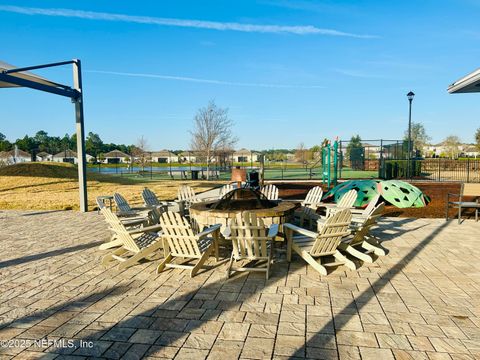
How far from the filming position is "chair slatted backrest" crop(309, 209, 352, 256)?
514cm

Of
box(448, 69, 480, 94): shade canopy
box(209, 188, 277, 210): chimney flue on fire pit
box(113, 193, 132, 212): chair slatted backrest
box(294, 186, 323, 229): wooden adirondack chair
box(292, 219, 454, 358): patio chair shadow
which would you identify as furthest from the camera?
box(448, 69, 480, 94): shade canopy

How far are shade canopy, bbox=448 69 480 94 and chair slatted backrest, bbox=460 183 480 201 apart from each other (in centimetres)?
328

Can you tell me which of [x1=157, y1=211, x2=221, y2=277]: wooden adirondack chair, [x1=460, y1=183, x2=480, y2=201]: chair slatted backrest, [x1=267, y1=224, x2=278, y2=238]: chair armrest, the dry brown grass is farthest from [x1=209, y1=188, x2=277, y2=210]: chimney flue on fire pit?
the dry brown grass

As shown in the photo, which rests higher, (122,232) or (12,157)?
(12,157)

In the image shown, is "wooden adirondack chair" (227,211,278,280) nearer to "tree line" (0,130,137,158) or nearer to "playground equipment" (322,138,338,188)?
"playground equipment" (322,138,338,188)

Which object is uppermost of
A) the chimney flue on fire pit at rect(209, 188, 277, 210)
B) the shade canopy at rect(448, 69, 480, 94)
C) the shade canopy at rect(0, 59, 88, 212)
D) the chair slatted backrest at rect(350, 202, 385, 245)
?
the shade canopy at rect(448, 69, 480, 94)

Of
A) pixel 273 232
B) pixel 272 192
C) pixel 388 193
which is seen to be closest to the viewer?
pixel 273 232

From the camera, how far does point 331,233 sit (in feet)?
17.2

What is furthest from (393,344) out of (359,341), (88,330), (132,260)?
(132,260)

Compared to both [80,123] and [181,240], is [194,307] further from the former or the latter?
[80,123]

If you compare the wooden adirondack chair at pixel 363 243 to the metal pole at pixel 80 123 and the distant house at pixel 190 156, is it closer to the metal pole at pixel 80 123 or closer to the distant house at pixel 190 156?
the metal pole at pixel 80 123

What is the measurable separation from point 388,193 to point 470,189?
3.05m

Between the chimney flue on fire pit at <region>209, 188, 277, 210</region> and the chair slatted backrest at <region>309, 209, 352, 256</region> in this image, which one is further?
the chimney flue on fire pit at <region>209, 188, 277, 210</region>

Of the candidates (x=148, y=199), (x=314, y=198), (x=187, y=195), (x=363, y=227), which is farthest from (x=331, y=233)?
(x=187, y=195)
